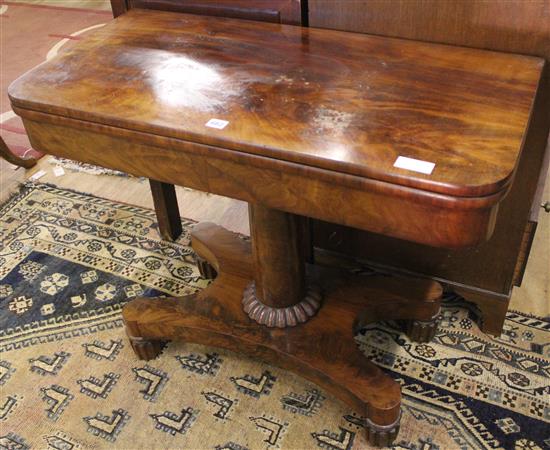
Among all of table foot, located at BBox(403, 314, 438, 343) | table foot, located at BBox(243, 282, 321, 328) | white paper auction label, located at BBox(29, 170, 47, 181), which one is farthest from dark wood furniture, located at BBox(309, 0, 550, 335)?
white paper auction label, located at BBox(29, 170, 47, 181)

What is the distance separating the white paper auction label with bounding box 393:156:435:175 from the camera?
0.96 m

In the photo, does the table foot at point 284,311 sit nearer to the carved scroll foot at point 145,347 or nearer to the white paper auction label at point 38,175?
the carved scroll foot at point 145,347

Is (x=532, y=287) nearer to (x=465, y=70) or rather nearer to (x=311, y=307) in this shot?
(x=311, y=307)

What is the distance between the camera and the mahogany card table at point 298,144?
1.00 metres

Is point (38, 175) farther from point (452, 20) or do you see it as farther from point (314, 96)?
point (452, 20)

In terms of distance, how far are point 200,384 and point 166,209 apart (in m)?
0.68

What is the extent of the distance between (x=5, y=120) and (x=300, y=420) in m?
2.24

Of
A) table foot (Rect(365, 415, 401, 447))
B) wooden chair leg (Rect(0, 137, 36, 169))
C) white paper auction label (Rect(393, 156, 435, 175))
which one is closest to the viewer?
white paper auction label (Rect(393, 156, 435, 175))

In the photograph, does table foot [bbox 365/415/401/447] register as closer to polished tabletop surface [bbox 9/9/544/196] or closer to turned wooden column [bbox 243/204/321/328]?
turned wooden column [bbox 243/204/321/328]

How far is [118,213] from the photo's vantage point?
7.55ft

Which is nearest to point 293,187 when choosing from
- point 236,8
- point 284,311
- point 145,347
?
point 284,311

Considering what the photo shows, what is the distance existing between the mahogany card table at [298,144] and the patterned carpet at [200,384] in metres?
0.10

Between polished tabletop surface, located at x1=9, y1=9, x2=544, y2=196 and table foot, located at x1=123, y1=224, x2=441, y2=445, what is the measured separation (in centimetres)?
65

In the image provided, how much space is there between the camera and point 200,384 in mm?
1638
